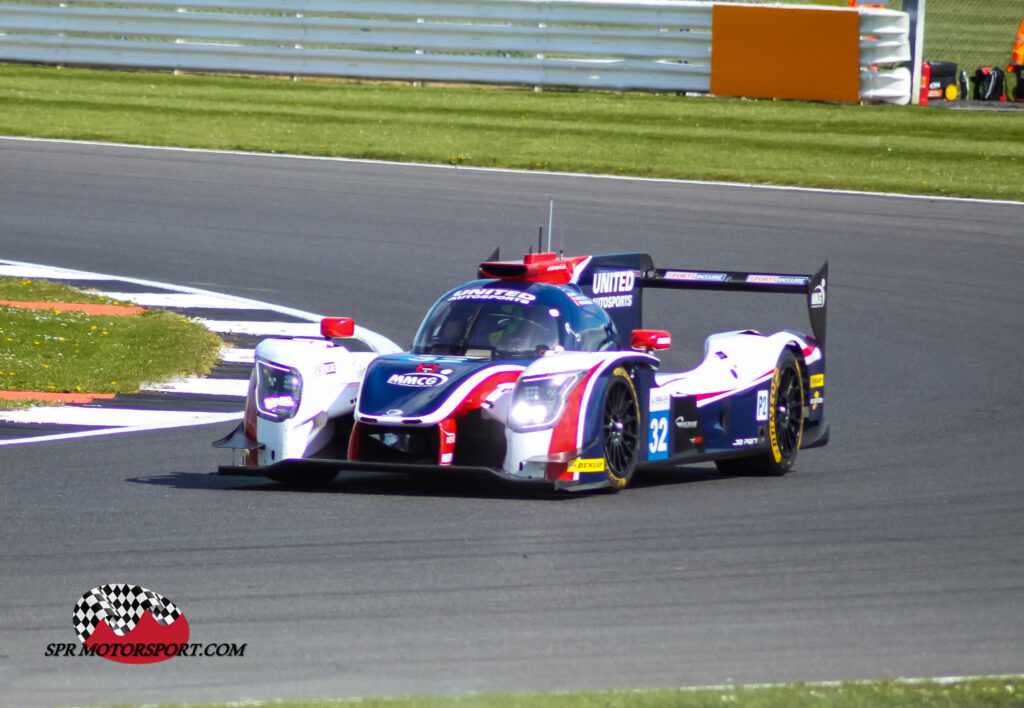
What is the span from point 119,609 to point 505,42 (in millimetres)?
20227

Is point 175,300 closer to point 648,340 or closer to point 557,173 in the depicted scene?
point 648,340

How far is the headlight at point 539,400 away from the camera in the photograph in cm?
811

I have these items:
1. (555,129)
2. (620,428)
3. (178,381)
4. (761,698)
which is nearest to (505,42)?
(555,129)

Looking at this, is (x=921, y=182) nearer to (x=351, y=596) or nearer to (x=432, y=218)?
(x=432, y=218)

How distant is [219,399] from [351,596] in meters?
5.34

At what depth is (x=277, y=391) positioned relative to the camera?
872 centimetres

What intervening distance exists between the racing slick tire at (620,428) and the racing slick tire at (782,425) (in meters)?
1.07

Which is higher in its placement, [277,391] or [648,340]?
[648,340]

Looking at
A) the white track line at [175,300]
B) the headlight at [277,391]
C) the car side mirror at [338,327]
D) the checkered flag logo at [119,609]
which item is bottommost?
the white track line at [175,300]

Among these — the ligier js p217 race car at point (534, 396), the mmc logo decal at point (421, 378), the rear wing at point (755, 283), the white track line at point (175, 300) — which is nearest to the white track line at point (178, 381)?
the white track line at point (175, 300)

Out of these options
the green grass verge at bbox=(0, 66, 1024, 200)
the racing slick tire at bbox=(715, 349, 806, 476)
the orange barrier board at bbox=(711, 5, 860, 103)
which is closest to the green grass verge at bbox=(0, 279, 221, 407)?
the racing slick tire at bbox=(715, 349, 806, 476)

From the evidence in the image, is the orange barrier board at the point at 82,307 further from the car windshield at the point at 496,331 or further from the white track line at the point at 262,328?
the car windshield at the point at 496,331

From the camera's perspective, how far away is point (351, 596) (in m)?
6.24

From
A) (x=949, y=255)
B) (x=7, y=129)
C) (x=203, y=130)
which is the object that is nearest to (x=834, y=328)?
(x=949, y=255)
